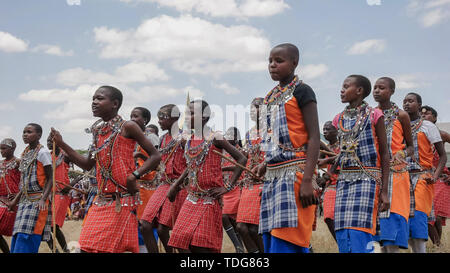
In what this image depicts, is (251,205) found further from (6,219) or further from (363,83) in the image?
(6,219)

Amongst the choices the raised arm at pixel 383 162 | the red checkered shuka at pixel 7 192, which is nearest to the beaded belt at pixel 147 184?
the red checkered shuka at pixel 7 192

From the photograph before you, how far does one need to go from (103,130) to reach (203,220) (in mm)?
1592

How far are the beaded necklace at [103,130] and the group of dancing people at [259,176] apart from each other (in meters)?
0.01

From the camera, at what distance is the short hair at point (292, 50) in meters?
4.38

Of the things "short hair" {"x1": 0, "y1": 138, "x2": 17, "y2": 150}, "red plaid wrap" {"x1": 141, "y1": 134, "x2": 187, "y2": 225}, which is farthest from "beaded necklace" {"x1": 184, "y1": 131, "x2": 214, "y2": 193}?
"short hair" {"x1": 0, "y1": 138, "x2": 17, "y2": 150}

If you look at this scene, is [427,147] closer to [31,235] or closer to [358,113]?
[358,113]

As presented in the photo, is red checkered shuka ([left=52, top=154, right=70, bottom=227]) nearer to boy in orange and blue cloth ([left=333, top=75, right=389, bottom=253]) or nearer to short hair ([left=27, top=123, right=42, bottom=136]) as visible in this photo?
short hair ([left=27, top=123, right=42, bottom=136])

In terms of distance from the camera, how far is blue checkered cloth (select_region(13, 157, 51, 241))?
7.87 metres

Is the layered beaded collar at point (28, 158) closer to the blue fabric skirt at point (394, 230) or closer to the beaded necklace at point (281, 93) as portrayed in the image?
the beaded necklace at point (281, 93)

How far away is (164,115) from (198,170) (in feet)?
6.55

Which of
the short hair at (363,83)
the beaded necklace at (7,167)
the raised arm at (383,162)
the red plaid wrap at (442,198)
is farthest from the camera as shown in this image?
the red plaid wrap at (442,198)

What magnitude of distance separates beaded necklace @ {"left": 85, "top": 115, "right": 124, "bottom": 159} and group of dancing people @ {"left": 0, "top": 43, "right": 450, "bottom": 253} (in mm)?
13

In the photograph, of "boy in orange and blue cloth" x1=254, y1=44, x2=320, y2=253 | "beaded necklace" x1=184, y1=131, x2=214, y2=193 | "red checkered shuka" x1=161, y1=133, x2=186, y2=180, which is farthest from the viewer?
"red checkered shuka" x1=161, y1=133, x2=186, y2=180

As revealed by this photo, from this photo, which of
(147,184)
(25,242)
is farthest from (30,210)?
(147,184)
